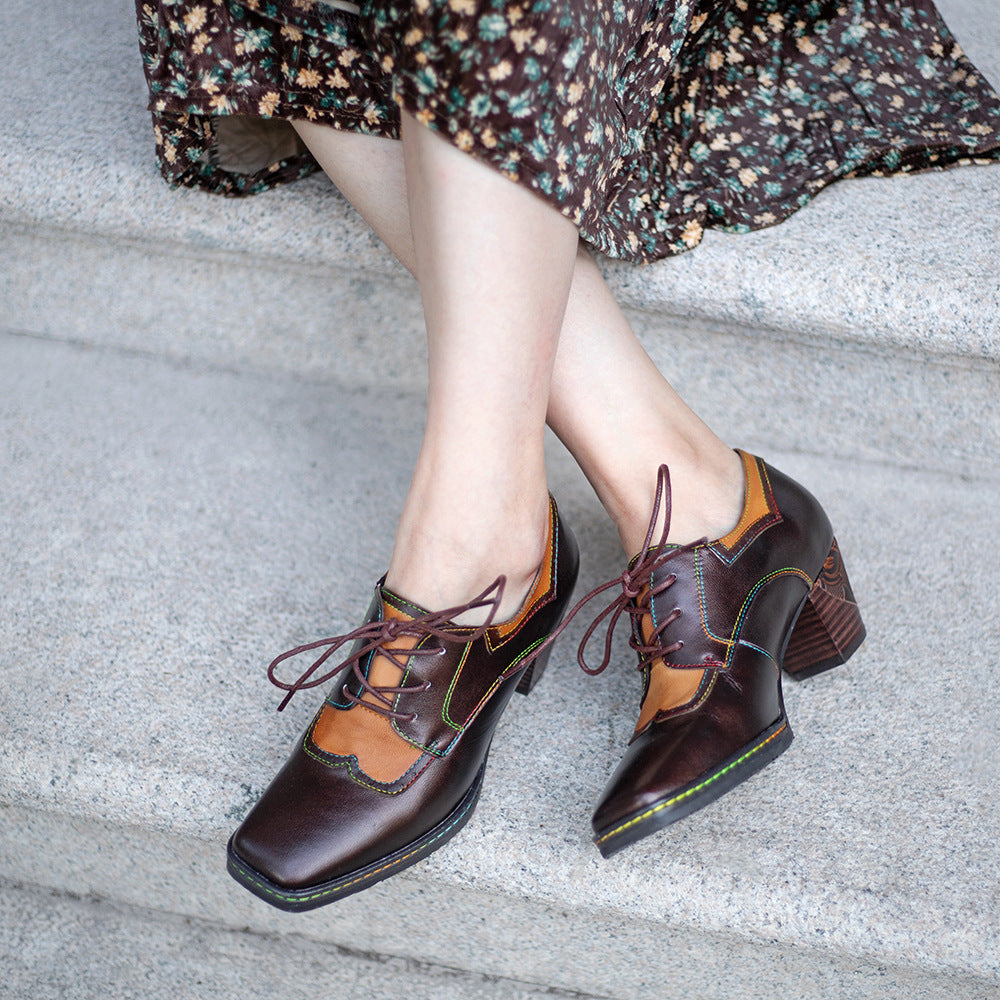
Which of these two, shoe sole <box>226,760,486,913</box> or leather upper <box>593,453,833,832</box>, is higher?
leather upper <box>593,453,833,832</box>

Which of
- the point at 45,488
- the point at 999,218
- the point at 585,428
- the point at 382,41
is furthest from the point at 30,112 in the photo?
the point at 999,218

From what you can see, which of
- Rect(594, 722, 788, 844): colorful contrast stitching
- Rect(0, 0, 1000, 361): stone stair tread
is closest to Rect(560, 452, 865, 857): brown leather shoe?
Rect(594, 722, 788, 844): colorful contrast stitching

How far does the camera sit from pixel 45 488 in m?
1.05

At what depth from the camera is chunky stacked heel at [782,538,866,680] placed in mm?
824

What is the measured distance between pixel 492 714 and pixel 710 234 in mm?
565

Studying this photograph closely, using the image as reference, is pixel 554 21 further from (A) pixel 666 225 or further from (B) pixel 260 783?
(B) pixel 260 783

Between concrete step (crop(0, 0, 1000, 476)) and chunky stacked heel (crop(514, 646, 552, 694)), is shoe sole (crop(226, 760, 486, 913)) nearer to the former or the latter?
chunky stacked heel (crop(514, 646, 552, 694))

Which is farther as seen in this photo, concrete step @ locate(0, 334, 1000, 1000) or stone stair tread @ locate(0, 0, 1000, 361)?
stone stair tread @ locate(0, 0, 1000, 361)

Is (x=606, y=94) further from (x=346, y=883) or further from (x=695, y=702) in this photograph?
(x=346, y=883)

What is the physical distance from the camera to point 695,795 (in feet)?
2.17

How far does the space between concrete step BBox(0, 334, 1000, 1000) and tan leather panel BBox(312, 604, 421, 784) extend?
0.11 meters

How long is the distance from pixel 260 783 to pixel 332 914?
0.15 meters

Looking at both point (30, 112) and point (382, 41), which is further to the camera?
point (30, 112)

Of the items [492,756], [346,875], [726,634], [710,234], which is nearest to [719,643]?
[726,634]
